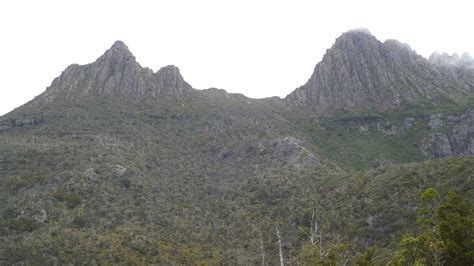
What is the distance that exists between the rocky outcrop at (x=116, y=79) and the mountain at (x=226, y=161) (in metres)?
0.60

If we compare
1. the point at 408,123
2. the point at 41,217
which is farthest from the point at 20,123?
the point at 408,123

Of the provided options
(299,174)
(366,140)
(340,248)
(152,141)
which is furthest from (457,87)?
(340,248)

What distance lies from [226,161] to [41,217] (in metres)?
47.4

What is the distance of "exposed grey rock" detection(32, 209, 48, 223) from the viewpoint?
251 feet

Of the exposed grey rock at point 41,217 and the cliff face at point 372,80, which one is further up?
the cliff face at point 372,80

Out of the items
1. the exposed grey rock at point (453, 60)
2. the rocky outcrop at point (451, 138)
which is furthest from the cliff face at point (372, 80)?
the rocky outcrop at point (451, 138)

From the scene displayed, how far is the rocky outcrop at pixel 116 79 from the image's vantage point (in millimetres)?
151125

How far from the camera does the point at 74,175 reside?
3524 inches

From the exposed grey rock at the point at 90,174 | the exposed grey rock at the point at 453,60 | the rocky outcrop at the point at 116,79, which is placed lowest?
the exposed grey rock at the point at 90,174

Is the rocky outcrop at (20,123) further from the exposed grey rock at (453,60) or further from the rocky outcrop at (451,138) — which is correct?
the exposed grey rock at (453,60)

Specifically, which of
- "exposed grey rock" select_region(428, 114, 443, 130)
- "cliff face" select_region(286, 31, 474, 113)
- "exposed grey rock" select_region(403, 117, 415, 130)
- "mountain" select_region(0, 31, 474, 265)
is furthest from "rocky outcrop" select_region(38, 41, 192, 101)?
"exposed grey rock" select_region(428, 114, 443, 130)

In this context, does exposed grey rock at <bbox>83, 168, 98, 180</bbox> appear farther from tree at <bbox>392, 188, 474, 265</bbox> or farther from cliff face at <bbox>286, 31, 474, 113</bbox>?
cliff face at <bbox>286, 31, 474, 113</bbox>

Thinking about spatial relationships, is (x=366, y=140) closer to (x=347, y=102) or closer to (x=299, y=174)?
(x=347, y=102)

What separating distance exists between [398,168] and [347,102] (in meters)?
72.6
